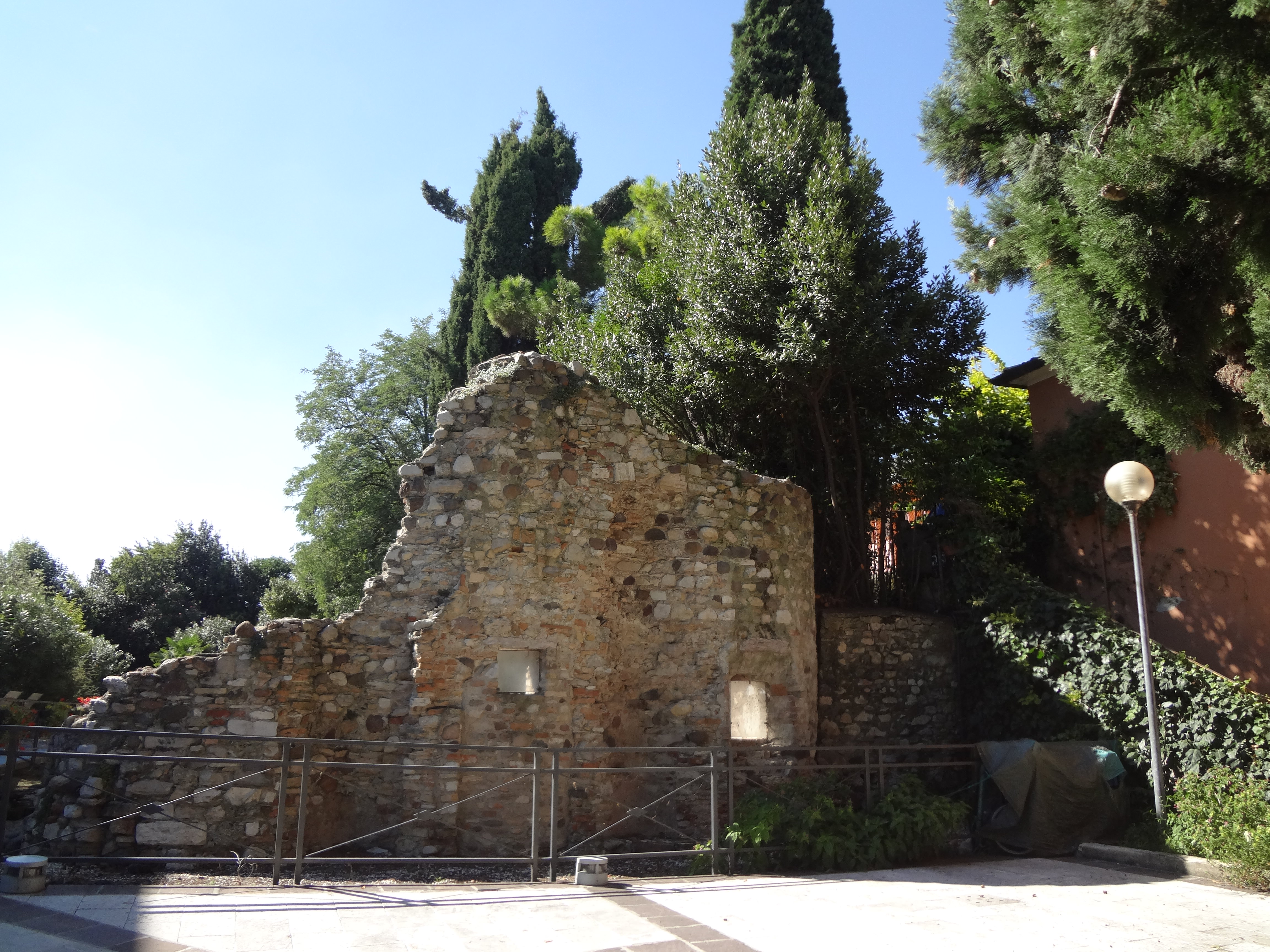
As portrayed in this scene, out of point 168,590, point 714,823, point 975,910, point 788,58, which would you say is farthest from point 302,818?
point 168,590

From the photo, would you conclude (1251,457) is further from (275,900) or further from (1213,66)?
(275,900)

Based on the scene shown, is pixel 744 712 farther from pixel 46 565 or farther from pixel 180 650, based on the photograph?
pixel 46 565

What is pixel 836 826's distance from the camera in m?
7.22

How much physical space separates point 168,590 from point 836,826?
93.4ft

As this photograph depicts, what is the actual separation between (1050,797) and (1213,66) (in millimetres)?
6320

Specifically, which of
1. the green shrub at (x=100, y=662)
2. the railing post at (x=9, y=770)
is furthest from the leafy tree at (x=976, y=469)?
the green shrub at (x=100, y=662)

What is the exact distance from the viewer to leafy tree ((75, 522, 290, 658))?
28484 millimetres

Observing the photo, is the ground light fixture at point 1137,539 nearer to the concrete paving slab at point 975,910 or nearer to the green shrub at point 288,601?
the concrete paving slab at point 975,910

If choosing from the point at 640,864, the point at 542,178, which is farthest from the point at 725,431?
the point at 542,178

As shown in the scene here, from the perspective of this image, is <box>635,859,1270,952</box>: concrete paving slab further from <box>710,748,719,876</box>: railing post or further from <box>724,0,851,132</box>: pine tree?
<box>724,0,851,132</box>: pine tree

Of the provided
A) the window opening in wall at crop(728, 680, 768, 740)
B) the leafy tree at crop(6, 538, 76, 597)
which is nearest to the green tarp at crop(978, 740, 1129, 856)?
the window opening in wall at crop(728, 680, 768, 740)

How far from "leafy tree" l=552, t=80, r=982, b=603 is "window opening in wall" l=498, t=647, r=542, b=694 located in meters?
4.93

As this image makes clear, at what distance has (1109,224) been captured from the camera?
570 centimetres

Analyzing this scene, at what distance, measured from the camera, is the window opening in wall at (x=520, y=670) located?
788 cm
